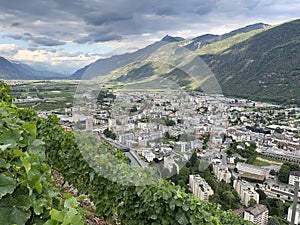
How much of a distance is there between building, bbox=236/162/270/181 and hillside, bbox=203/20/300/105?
33.2 metres

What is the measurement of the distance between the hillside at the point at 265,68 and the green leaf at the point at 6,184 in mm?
47842

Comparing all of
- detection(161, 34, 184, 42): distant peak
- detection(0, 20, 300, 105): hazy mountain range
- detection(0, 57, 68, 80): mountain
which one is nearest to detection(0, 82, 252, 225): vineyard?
detection(161, 34, 184, 42): distant peak

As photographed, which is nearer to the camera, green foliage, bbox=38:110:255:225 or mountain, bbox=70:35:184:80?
green foliage, bbox=38:110:255:225

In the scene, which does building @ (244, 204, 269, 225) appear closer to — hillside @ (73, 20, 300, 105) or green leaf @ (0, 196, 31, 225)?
green leaf @ (0, 196, 31, 225)

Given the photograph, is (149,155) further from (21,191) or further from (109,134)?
(21,191)

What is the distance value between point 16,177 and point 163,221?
2.22 metres

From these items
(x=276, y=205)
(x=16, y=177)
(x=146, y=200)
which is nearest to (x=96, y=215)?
(x=146, y=200)

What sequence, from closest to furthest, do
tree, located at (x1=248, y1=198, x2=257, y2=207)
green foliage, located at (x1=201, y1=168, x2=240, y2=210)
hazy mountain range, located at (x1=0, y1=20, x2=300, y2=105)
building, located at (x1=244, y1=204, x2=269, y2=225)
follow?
green foliage, located at (x1=201, y1=168, x2=240, y2=210), building, located at (x1=244, y1=204, x2=269, y2=225), tree, located at (x1=248, y1=198, x2=257, y2=207), hazy mountain range, located at (x1=0, y1=20, x2=300, y2=105)

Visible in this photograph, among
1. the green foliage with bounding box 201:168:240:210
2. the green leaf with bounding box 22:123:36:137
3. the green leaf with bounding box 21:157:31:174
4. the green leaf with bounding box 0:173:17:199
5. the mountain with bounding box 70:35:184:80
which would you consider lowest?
the green foliage with bounding box 201:168:240:210

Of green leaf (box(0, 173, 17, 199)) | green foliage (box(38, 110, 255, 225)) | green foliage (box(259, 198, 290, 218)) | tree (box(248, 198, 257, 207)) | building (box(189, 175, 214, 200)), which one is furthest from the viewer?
green foliage (box(259, 198, 290, 218))

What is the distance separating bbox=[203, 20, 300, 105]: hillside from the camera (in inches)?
2088

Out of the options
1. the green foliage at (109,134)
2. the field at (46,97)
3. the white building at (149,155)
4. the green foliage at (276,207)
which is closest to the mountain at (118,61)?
the green foliage at (109,134)

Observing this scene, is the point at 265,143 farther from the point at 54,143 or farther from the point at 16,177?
the point at 16,177

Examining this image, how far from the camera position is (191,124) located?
127 inches
